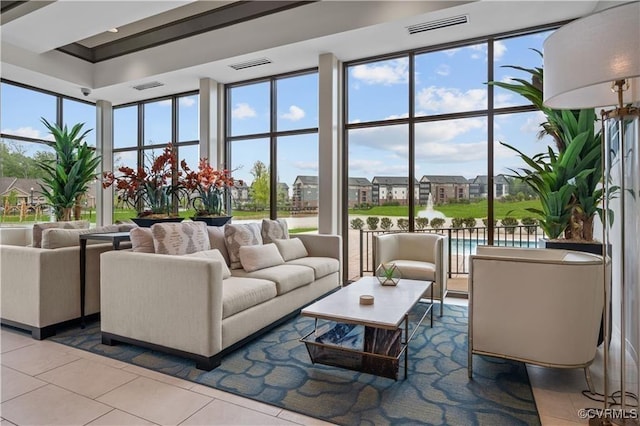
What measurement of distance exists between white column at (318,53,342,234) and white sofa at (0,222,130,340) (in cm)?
273

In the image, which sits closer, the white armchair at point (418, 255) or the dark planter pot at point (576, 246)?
the dark planter pot at point (576, 246)

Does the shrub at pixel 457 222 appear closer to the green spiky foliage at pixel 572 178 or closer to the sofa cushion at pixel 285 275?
the green spiky foliage at pixel 572 178

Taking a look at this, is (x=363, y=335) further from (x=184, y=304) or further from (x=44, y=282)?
(x=44, y=282)

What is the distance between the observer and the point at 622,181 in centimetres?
180

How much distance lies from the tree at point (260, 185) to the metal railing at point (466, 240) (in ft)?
5.65

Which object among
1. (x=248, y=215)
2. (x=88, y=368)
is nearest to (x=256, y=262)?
(x=88, y=368)

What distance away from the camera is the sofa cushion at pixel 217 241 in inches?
147

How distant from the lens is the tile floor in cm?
192

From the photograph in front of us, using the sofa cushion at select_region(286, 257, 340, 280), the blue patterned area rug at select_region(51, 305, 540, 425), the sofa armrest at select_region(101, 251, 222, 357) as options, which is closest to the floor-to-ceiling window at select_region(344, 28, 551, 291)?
the sofa cushion at select_region(286, 257, 340, 280)

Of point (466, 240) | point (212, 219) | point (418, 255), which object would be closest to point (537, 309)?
point (418, 255)

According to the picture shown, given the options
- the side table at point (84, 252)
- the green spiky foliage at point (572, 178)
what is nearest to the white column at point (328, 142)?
the green spiky foliage at point (572, 178)

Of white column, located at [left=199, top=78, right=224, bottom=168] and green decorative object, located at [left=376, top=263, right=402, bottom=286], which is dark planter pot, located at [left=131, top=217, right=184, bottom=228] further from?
white column, located at [left=199, top=78, right=224, bottom=168]

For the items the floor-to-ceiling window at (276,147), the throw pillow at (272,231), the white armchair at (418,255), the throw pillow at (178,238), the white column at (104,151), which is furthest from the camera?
the white column at (104,151)

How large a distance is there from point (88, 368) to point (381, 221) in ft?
12.0
